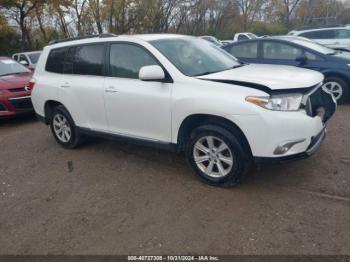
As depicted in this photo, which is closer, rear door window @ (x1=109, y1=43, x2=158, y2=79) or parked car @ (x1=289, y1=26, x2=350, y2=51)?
rear door window @ (x1=109, y1=43, x2=158, y2=79)

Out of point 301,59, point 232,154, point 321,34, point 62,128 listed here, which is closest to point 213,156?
point 232,154

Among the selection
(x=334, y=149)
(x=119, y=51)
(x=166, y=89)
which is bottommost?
(x=334, y=149)

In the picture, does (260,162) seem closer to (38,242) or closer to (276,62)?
(38,242)

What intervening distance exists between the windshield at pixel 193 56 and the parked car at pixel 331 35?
9892 millimetres

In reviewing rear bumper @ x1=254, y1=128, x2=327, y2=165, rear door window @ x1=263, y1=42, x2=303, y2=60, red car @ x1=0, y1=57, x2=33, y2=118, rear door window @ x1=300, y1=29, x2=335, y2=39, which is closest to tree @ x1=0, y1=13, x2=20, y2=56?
red car @ x1=0, y1=57, x2=33, y2=118

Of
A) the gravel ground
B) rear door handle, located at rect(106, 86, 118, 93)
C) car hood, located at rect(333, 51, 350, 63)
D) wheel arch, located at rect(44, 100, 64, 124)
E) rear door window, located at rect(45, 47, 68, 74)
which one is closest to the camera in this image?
the gravel ground

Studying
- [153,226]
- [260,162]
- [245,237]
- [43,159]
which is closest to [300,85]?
[260,162]

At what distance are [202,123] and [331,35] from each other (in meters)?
11.7

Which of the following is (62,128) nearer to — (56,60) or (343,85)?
(56,60)

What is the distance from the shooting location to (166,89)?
13.1 feet

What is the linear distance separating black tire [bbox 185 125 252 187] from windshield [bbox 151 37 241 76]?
0.74 m

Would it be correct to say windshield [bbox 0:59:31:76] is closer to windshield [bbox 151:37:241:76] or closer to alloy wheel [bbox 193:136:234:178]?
windshield [bbox 151:37:241:76]

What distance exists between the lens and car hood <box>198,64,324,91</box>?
139 inches

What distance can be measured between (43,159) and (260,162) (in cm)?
349
